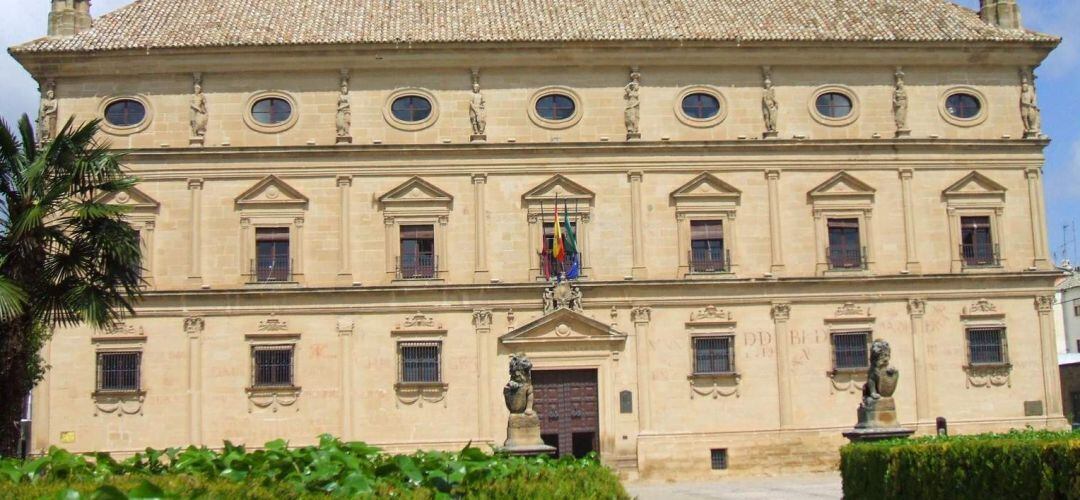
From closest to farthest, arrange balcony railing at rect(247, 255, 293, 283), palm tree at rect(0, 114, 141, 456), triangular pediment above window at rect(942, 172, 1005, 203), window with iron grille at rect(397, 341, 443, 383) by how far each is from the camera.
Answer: palm tree at rect(0, 114, 141, 456), window with iron grille at rect(397, 341, 443, 383), balcony railing at rect(247, 255, 293, 283), triangular pediment above window at rect(942, 172, 1005, 203)

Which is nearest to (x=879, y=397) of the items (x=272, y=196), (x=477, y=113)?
(x=477, y=113)

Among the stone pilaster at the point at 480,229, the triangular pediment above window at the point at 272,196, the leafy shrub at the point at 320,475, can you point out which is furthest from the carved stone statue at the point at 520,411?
the leafy shrub at the point at 320,475

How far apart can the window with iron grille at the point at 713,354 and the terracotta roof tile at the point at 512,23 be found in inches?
328

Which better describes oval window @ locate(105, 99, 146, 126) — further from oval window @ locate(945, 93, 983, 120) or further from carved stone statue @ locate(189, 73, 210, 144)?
oval window @ locate(945, 93, 983, 120)

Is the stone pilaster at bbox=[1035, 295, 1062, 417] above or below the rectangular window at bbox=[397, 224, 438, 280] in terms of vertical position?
below

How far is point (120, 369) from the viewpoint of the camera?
3281 cm

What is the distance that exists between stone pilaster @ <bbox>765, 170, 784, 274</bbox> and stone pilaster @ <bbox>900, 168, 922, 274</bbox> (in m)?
3.54

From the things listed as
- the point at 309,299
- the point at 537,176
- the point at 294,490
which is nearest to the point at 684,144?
the point at 537,176

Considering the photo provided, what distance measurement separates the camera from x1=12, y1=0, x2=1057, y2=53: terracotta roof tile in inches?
1347

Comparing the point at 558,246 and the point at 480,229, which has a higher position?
the point at 480,229

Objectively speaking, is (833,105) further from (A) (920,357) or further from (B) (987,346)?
(B) (987,346)

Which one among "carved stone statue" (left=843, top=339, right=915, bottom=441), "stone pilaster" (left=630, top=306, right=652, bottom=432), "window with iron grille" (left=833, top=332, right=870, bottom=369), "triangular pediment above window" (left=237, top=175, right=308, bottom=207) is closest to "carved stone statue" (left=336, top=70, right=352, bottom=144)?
"triangular pediment above window" (left=237, top=175, right=308, bottom=207)

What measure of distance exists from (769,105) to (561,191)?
6.35 meters

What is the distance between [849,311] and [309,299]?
14.7m
